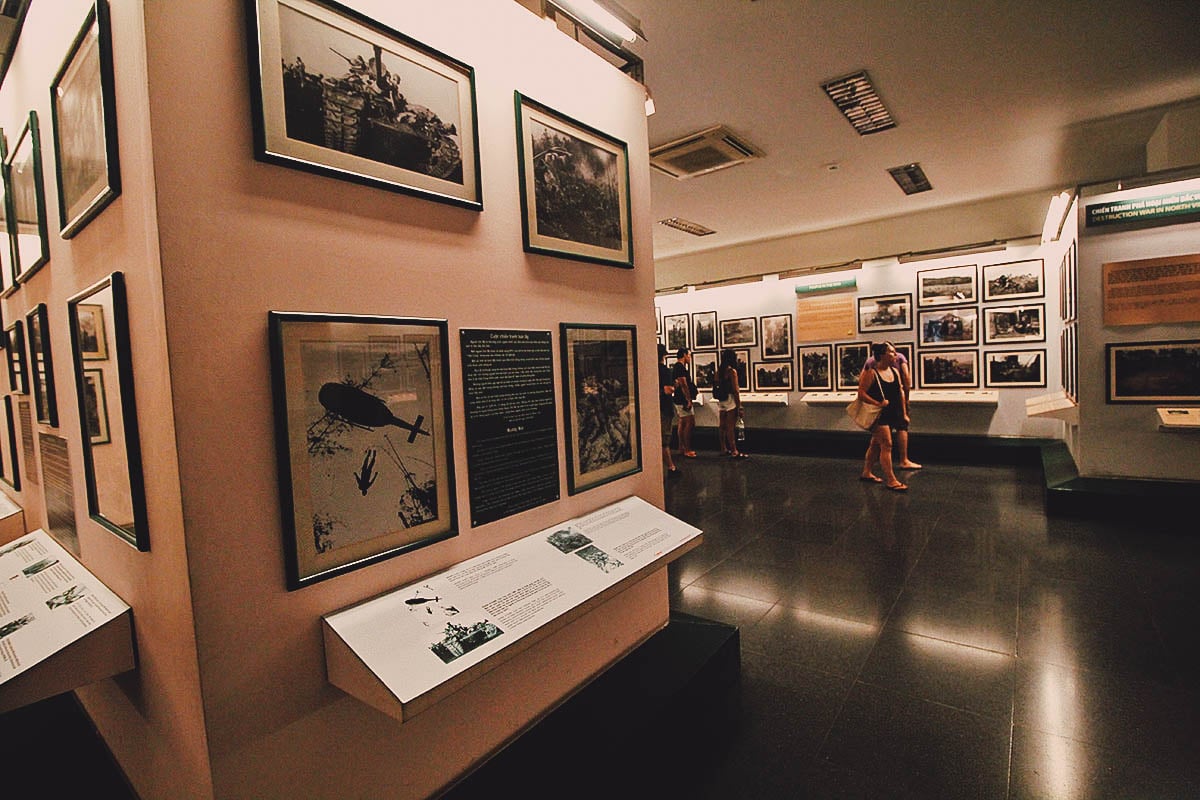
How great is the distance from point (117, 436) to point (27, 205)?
4.63 feet

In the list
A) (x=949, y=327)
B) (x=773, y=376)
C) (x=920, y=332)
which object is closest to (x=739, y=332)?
(x=773, y=376)

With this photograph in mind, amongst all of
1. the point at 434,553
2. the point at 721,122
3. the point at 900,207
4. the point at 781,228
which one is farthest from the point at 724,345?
the point at 434,553

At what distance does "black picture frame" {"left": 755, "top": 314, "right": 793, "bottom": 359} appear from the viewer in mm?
10273

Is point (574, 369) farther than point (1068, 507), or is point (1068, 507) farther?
point (1068, 507)

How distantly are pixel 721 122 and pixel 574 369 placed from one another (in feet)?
13.6

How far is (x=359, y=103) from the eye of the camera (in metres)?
1.49

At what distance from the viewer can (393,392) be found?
5.11 feet

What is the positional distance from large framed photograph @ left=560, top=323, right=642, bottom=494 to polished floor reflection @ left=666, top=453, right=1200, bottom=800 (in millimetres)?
1263

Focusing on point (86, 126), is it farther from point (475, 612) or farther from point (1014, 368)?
point (1014, 368)

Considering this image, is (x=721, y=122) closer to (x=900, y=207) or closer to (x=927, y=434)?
(x=900, y=207)

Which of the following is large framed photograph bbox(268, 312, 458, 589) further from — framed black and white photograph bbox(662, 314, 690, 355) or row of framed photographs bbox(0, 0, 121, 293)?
framed black and white photograph bbox(662, 314, 690, 355)

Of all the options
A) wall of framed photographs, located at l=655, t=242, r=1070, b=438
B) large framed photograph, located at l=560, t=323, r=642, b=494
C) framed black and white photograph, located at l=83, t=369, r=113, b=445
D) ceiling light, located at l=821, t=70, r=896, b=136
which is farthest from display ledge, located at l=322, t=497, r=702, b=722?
wall of framed photographs, located at l=655, t=242, r=1070, b=438

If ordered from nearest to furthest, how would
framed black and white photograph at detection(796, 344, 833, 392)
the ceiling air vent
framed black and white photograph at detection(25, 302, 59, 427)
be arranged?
framed black and white photograph at detection(25, 302, 59, 427), the ceiling air vent, framed black and white photograph at detection(796, 344, 833, 392)

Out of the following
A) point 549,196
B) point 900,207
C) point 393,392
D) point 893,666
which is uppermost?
point 900,207
